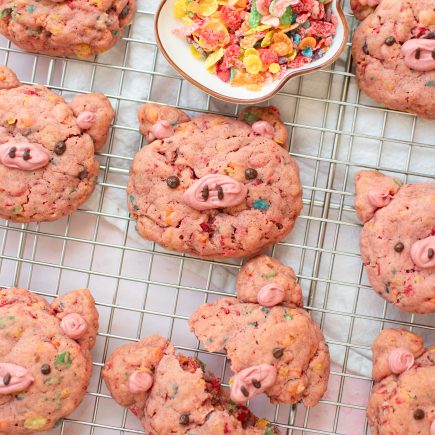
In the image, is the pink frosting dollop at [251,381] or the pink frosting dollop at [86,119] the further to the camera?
the pink frosting dollop at [86,119]

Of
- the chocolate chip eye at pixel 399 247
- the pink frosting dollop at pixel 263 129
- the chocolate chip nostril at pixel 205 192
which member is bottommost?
the chocolate chip eye at pixel 399 247

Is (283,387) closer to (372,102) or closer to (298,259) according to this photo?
(298,259)

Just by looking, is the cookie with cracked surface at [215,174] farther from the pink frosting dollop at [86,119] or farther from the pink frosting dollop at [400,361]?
the pink frosting dollop at [400,361]

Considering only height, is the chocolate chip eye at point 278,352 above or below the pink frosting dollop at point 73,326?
above

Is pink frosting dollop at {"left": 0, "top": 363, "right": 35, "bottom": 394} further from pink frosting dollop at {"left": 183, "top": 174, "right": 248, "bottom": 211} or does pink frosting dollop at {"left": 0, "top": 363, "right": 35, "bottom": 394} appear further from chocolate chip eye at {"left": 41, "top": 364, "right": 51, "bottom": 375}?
pink frosting dollop at {"left": 183, "top": 174, "right": 248, "bottom": 211}

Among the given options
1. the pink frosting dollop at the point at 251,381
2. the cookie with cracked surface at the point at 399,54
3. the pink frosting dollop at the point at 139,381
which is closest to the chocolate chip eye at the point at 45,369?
the pink frosting dollop at the point at 139,381

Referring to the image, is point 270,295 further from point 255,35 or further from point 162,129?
point 255,35

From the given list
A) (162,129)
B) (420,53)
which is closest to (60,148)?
(162,129)

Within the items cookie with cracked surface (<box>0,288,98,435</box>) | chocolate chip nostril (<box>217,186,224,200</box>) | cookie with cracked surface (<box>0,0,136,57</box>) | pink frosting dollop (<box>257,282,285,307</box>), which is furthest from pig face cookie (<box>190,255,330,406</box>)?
cookie with cracked surface (<box>0,0,136,57</box>)
